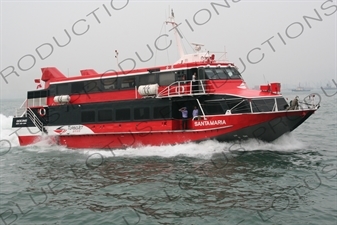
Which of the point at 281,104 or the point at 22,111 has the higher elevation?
the point at 22,111

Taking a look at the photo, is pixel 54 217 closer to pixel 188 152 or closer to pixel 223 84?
pixel 188 152

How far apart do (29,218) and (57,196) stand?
166 cm

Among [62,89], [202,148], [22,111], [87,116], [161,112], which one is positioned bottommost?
[202,148]

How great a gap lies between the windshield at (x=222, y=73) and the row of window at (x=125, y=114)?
247 cm

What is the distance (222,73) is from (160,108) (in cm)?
332

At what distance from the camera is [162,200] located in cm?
945

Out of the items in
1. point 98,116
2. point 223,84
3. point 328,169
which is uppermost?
point 223,84

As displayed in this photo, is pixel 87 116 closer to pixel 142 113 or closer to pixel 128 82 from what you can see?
pixel 128 82

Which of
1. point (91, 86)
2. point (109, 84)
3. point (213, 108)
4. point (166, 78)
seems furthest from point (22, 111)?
point (213, 108)

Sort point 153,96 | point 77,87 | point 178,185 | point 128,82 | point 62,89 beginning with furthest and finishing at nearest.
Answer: point 62,89 < point 77,87 < point 128,82 < point 153,96 < point 178,185

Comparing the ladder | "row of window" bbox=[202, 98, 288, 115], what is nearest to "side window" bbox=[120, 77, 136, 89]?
"row of window" bbox=[202, 98, 288, 115]

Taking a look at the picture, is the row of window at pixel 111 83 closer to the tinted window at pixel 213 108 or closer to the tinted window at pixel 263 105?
the tinted window at pixel 213 108

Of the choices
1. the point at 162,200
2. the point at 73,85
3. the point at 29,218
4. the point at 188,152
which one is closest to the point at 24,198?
the point at 29,218

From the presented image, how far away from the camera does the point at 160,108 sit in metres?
16.0
